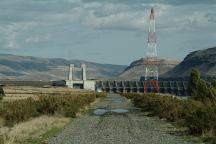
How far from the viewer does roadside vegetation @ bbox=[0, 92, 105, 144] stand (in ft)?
94.0

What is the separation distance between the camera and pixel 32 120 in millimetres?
41312

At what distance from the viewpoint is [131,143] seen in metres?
26.1

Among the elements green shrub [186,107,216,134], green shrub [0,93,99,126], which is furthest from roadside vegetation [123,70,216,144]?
green shrub [0,93,99,126]

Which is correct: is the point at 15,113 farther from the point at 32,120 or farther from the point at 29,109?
the point at 29,109

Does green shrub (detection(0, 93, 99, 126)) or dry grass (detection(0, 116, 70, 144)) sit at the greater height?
green shrub (detection(0, 93, 99, 126))

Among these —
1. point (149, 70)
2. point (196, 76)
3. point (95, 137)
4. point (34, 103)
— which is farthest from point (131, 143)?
point (149, 70)

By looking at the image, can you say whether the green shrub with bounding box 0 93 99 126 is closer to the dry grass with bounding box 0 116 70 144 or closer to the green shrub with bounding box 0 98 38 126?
the green shrub with bounding box 0 98 38 126

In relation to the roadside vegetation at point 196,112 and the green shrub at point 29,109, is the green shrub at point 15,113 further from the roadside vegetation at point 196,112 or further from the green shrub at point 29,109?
the roadside vegetation at point 196,112

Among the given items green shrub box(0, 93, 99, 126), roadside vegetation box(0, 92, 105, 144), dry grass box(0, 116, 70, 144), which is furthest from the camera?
green shrub box(0, 93, 99, 126)

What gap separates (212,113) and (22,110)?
1483 cm

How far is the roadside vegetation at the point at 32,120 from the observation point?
28642 mm

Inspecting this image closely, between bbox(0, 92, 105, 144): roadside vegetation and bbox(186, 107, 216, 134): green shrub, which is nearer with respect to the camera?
bbox(0, 92, 105, 144): roadside vegetation

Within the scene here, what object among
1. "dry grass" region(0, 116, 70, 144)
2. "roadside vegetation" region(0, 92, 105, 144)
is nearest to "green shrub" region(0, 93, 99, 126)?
"roadside vegetation" region(0, 92, 105, 144)

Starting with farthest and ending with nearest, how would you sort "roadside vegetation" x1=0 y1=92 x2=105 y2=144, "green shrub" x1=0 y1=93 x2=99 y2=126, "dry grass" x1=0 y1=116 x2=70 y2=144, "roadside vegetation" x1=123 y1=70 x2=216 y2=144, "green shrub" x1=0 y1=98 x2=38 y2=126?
"green shrub" x1=0 y1=93 x2=99 y2=126, "green shrub" x1=0 y1=98 x2=38 y2=126, "roadside vegetation" x1=123 y1=70 x2=216 y2=144, "roadside vegetation" x1=0 y1=92 x2=105 y2=144, "dry grass" x1=0 y1=116 x2=70 y2=144
